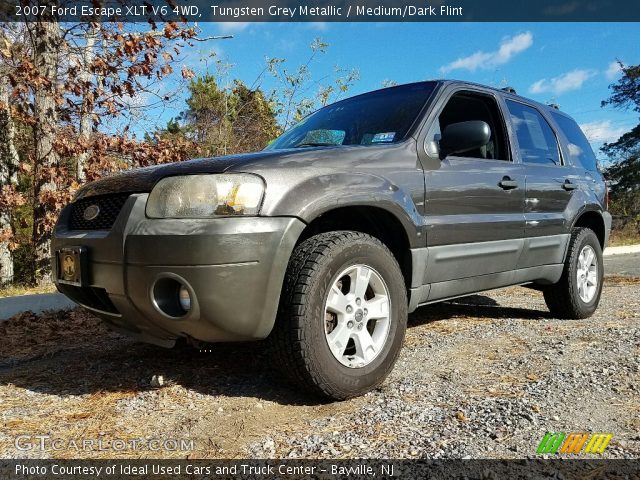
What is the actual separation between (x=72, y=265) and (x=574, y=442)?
2.46 meters

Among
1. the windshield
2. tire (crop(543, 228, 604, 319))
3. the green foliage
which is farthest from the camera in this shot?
the green foliage

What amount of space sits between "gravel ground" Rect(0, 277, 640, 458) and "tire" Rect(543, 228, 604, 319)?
18.3 inches

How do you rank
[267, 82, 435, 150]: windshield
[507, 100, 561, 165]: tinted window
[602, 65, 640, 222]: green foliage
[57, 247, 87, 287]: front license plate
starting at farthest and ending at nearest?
1. [602, 65, 640, 222]: green foliage
2. [507, 100, 561, 165]: tinted window
3. [267, 82, 435, 150]: windshield
4. [57, 247, 87, 287]: front license plate

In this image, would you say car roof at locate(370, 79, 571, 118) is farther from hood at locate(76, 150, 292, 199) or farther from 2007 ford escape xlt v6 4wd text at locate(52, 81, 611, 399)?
hood at locate(76, 150, 292, 199)

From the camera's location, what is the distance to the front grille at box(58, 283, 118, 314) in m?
2.44

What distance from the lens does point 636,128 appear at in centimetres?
2578

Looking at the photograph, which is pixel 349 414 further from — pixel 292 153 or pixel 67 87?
pixel 67 87

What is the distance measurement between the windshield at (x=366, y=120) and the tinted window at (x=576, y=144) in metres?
1.99

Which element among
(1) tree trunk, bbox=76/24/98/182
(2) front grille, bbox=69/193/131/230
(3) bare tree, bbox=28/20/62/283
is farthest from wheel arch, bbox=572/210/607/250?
(3) bare tree, bbox=28/20/62/283

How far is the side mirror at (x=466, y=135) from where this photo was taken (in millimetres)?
2852

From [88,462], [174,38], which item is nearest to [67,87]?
[174,38]

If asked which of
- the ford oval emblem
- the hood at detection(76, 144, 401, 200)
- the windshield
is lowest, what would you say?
the ford oval emblem

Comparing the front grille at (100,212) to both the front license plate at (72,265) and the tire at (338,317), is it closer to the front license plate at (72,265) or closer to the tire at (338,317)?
the front license plate at (72,265)

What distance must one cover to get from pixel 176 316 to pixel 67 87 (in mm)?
5265
